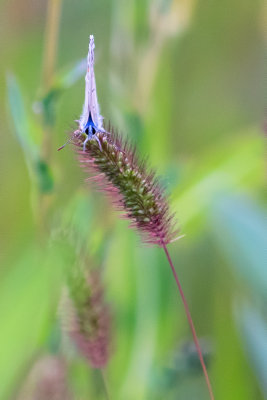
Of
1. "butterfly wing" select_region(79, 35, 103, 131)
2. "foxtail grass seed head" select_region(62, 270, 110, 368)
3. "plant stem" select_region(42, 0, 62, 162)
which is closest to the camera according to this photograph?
"butterfly wing" select_region(79, 35, 103, 131)

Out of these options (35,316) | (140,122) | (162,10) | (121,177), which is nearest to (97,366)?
(35,316)

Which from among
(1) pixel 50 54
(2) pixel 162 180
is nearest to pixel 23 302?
(2) pixel 162 180

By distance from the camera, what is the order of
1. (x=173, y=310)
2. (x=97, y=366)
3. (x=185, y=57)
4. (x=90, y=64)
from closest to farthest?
(x=90, y=64)
(x=97, y=366)
(x=173, y=310)
(x=185, y=57)

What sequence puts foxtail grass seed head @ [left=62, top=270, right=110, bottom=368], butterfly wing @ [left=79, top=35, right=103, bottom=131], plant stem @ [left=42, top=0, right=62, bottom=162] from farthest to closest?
1. plant stem @ [left=42, top=0, right=62, bottom=162]
2. foxtail grass seed head @ [left=62, top=270, right=110, bottom=368]
3. butterfly wing @ [left=79, top=35, right=103, bottom=131]

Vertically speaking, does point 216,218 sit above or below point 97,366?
above

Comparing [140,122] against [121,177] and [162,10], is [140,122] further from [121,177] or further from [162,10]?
[121,177]

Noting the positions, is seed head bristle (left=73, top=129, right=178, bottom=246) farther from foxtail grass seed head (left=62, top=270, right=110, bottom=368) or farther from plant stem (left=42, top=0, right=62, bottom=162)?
plant stem (left=42, top=0, right=62, bottom=162)

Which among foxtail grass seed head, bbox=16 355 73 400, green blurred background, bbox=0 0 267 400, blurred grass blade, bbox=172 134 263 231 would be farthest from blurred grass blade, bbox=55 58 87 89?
foxtail grass seed head, bbox=16 355 73 400

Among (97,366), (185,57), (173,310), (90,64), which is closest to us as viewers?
(90,64)
